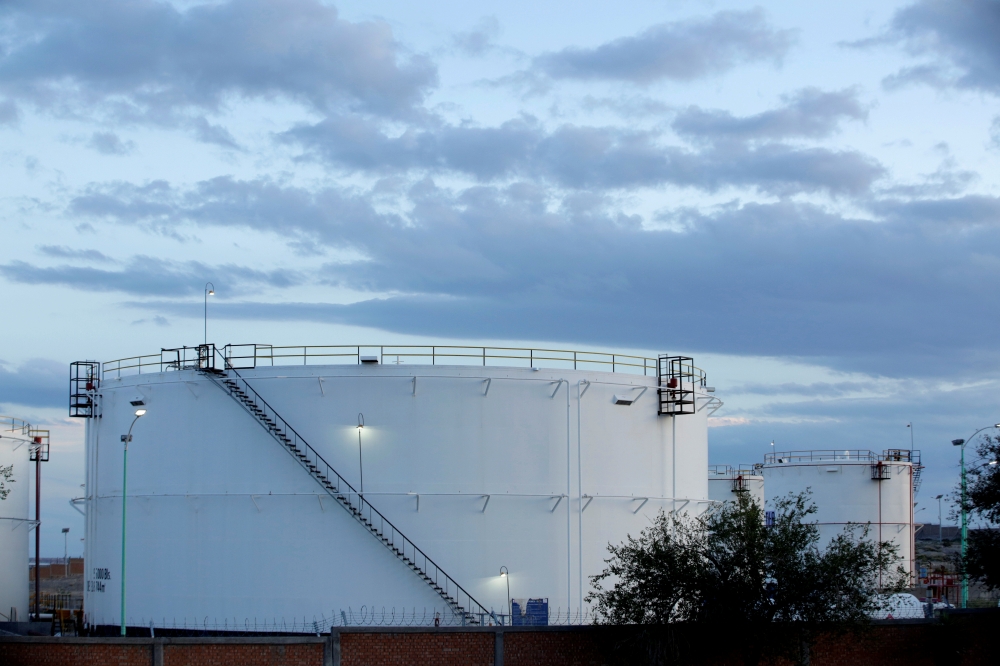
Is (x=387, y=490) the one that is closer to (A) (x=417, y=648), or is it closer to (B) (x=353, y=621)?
(B) (x=353, y=621)

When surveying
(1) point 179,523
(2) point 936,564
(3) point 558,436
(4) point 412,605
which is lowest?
(2) point 936,564

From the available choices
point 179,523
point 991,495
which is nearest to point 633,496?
point 991,495

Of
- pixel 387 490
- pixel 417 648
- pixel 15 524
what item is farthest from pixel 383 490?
pixel 15 524

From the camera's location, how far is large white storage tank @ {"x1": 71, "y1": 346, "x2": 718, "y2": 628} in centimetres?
4041

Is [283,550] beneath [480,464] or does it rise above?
beneath

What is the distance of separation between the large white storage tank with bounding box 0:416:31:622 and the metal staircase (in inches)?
908

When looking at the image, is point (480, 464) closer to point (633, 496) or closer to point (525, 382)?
point (525, 382)

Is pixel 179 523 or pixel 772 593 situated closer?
pixel 772 593

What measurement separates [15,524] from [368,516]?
27.6 metres

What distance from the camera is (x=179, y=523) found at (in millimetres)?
42531

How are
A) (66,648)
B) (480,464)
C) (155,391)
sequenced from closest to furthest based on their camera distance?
(66,648), (480,464), (155,391)

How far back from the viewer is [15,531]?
58.8 metres

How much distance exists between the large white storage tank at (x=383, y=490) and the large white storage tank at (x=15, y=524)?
1775 centimetres

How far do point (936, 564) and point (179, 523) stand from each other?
90.4 meters
